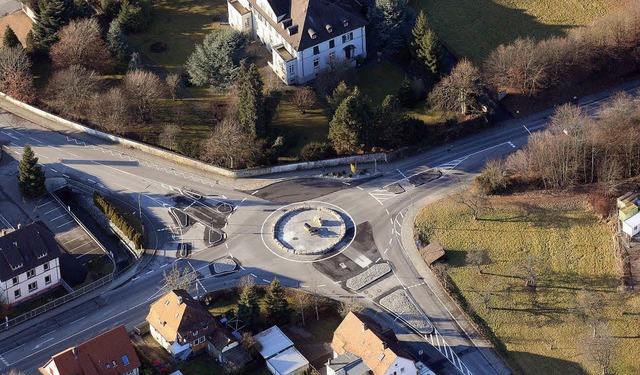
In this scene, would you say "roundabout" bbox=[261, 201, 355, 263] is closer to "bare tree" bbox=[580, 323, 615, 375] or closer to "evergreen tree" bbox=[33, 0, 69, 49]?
"bare tree" bbox=[580, 323, 615, 375]

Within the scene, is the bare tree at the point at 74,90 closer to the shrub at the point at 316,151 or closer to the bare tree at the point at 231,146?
the bare tree at the point at 231,146

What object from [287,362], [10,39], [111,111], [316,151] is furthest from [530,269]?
[10,39]

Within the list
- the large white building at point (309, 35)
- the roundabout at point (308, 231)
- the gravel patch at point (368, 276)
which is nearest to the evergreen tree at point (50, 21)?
the large white building at point (309, 35)

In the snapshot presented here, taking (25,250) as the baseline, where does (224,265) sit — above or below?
below

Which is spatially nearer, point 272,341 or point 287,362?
point 287,362

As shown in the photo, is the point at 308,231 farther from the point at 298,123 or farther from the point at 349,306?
the point at 298,123

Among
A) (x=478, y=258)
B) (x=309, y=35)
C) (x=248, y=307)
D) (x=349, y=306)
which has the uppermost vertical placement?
(x=309, y=35)

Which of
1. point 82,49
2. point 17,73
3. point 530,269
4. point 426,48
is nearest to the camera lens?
point 530,269
